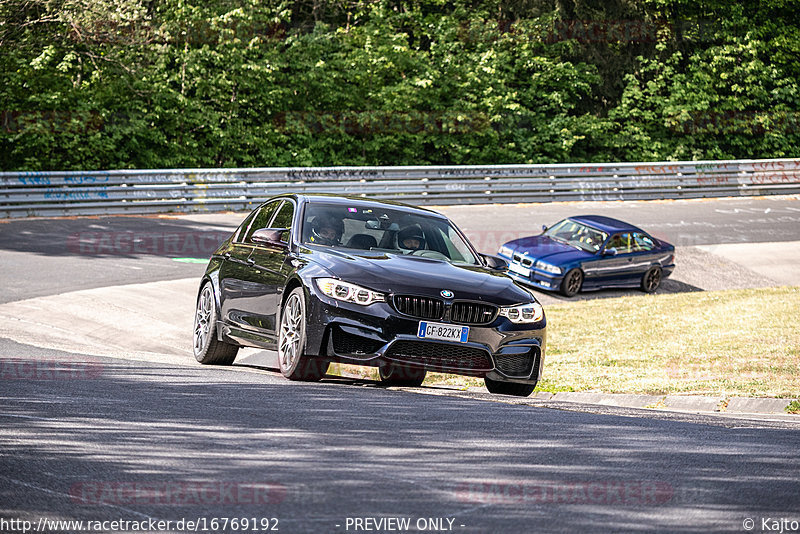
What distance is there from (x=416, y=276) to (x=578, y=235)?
15.0m

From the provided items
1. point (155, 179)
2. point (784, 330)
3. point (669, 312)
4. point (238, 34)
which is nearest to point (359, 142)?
point (238, 34)

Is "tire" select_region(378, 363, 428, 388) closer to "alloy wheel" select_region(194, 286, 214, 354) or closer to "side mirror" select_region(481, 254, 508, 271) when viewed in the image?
"side mirror" select_region(481, 254, 508, 271)

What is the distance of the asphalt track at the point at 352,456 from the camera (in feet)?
15.8

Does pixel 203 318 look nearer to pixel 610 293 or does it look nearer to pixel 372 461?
pixel 372 461

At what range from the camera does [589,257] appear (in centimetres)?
2245

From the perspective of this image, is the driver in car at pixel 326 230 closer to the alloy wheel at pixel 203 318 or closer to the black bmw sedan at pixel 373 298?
the black bmw sedan at pixel 373 298

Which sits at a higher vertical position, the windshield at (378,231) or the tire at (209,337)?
the windshield at (378,231)

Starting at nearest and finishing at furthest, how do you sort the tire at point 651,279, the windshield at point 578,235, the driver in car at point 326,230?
the driver in car at point 326,230 < the windshield at point 578,235 < the tire at point 651,279

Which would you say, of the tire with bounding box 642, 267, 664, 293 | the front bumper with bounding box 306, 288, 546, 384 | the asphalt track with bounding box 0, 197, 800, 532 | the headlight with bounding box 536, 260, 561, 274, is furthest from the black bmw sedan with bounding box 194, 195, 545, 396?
the tire with bounding box 642, 267, 664, 293

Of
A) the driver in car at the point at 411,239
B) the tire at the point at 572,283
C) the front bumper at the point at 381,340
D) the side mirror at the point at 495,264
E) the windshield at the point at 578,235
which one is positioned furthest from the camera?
the windshield at the point at 578,235

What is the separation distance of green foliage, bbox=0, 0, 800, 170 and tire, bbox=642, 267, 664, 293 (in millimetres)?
14261

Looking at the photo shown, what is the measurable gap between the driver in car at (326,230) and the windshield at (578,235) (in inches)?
532

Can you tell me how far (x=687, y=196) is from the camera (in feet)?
121

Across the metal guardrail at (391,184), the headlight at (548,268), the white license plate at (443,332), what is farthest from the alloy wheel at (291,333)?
the metal guardrail at (391,184)
